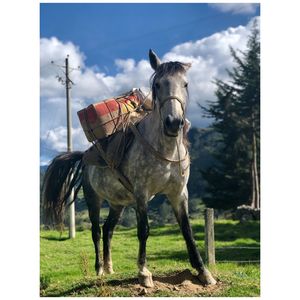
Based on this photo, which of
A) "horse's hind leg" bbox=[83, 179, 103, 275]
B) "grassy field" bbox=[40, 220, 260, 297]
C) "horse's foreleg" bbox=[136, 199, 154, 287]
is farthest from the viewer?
"horse's hind leg" bbox=[83, 179, 103, 275]

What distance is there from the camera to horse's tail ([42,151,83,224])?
718 centimetres

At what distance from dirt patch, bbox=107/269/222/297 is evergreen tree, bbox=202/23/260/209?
16.2m

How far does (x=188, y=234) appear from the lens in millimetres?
5531

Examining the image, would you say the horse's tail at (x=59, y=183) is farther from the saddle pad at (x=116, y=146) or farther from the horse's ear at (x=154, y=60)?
the horse's ear at (x=154, y=60)

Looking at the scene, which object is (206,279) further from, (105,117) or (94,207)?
(105,117)

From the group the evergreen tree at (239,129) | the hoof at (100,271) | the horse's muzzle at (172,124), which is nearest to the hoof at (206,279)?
the hoof at (100,271)

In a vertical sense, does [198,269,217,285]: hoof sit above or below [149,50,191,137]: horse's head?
below

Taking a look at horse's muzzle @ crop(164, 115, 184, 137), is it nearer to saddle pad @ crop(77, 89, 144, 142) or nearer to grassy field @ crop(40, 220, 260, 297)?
saddle pad @ crop(77, 89, 144, 142)

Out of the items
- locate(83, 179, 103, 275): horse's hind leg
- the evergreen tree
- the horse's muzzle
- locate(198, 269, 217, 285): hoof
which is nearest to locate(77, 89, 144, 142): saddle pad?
locate(83, 179, 103, 275): horse's hind leg

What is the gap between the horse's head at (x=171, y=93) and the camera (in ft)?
14.8

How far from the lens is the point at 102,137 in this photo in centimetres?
620

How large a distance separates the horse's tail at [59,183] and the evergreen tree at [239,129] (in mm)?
15080
